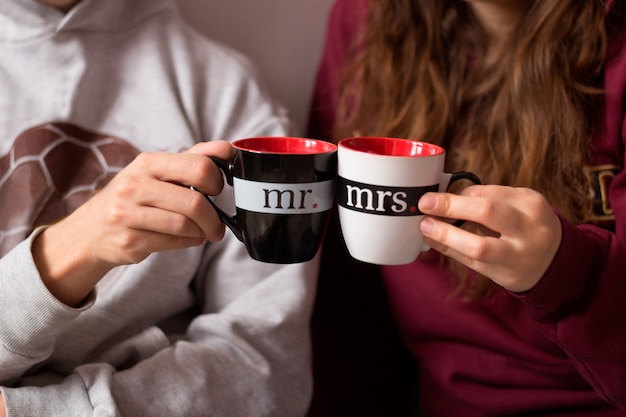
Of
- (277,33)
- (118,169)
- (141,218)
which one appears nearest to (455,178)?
(141,218)

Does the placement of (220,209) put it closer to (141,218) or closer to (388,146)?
(141,218)

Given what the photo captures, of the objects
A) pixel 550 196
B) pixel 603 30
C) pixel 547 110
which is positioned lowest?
pixel 550 196

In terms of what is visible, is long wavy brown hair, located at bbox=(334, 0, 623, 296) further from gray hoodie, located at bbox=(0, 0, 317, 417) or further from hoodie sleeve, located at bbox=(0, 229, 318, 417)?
hoodie sleeve, located at bbox=(0, 229, 318, 417)

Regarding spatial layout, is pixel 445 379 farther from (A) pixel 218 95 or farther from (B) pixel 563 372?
(A) pixel 218 95

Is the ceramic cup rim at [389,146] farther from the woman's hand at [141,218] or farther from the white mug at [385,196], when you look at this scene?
the woman's hand at [141,218]

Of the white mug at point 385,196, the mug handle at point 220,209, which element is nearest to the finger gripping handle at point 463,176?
the white mug at point 385,196

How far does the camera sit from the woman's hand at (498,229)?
0.68m

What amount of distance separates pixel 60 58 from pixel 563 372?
2.74 feet

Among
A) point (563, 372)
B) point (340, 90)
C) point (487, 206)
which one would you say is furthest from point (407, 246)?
point (340, 90)

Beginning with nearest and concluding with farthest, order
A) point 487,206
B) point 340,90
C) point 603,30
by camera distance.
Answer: point 487,206 → point 603,30 → point 340,90

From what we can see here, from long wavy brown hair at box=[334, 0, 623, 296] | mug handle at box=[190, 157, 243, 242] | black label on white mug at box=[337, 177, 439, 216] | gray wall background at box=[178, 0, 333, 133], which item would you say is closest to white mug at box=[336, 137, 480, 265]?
black label on white mug at box=[337, 177, 439, 216]

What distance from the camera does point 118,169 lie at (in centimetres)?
100

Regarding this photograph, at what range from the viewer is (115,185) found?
75cm

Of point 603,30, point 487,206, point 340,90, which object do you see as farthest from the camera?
point 340,90
